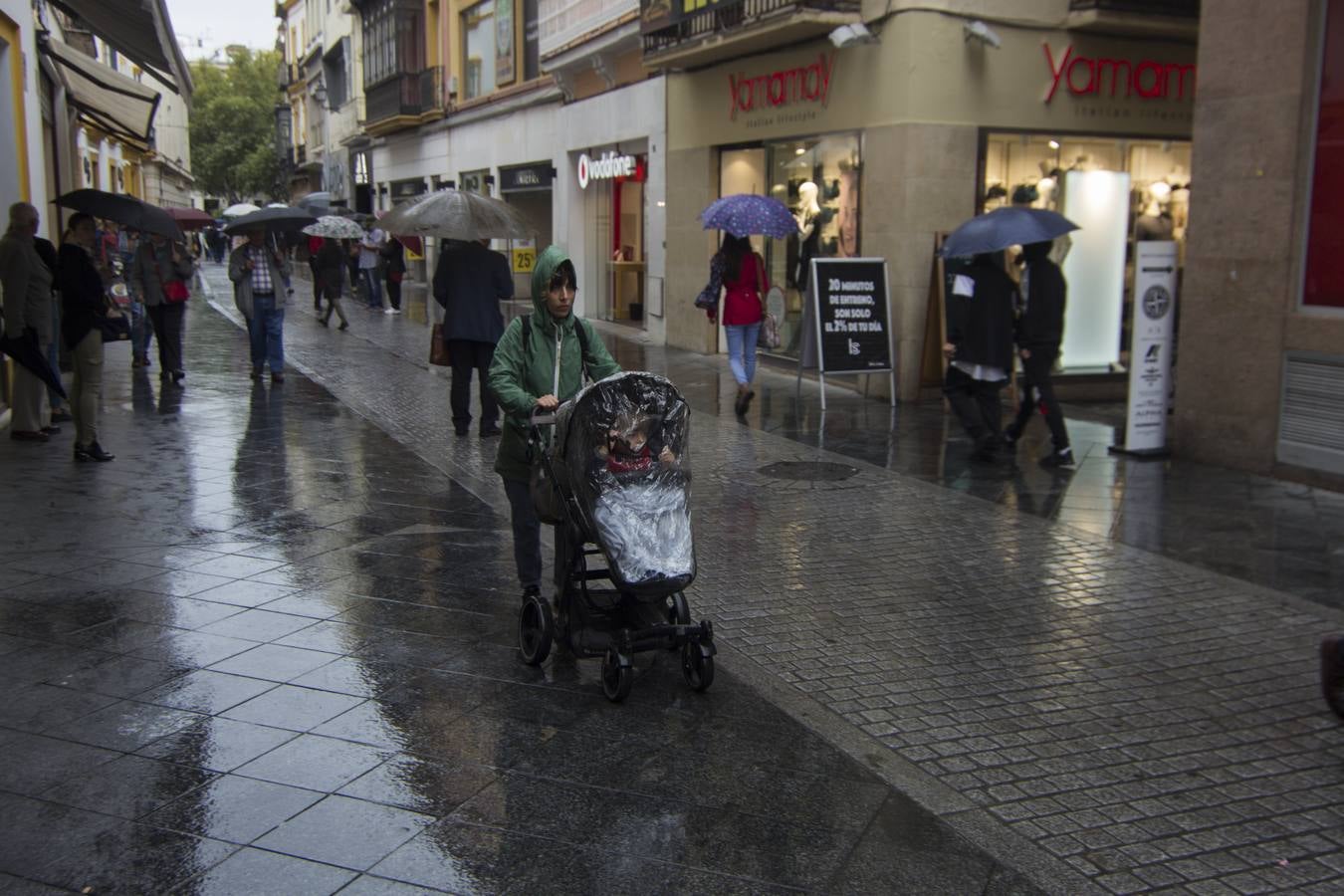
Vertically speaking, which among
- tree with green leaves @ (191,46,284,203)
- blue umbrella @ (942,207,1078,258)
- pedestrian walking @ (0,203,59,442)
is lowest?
pedestrian walking @ (0,203,59,442)

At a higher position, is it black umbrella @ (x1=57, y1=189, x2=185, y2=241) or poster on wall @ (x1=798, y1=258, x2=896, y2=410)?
black umbrella @ (x1=57, y1=189, x2=185, y2=241)

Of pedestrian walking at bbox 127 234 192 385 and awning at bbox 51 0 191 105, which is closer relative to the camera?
awning at bbox 51 0 191 105

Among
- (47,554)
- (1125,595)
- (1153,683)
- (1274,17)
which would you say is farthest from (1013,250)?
(47,554)

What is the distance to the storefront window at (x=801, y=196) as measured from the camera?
46.0ft

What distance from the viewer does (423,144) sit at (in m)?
34.2

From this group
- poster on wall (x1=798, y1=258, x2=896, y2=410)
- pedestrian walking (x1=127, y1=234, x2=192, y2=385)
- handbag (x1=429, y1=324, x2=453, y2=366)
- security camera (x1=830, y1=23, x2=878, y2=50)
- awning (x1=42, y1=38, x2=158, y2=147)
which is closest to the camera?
handbag (x1=429, y1=324, x2=453, y2=366)

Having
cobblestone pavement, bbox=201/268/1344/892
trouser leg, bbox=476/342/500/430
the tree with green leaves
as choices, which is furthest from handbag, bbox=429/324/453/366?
the tree with green leaves

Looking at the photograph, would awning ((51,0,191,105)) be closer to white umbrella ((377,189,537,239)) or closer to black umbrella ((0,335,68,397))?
white umbrella ((377,189,537,239))

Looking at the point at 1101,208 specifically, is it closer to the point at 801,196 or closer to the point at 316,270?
the point at 801,196

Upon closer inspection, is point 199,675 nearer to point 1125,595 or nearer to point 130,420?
point 1125,595

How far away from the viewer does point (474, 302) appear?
1068 centimetres

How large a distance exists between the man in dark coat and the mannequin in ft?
16.0

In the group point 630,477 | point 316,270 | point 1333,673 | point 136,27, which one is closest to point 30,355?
point 136,27

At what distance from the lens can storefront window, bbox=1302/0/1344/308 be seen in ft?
28.0
